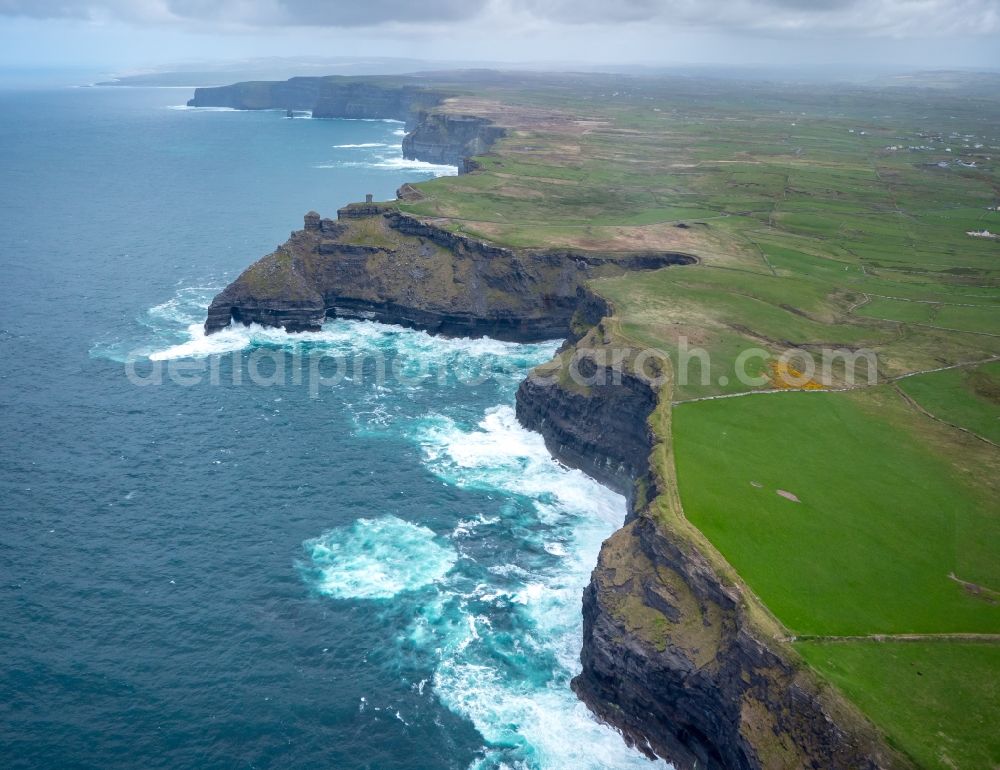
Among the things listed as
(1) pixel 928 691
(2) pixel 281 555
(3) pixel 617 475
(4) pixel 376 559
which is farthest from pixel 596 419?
(1) pixel 928 691

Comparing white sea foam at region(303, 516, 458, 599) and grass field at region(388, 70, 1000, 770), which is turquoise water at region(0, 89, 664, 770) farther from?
grass field at region(388, 70, 1000, 770)

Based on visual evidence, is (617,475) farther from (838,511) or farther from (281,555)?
(281,555)

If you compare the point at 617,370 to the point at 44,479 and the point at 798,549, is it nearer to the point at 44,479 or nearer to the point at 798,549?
the point at 798,549

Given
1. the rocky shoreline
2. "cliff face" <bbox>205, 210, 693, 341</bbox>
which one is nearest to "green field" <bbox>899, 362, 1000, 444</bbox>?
the rocky shoreline

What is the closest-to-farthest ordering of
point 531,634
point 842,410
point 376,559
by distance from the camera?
point 531,634
point 376,559
point 842,410

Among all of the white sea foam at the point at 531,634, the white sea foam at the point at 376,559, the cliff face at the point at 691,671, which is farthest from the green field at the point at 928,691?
the white sea foam at the point at 376,559

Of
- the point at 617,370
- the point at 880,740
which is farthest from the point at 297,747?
the point at 617,370
